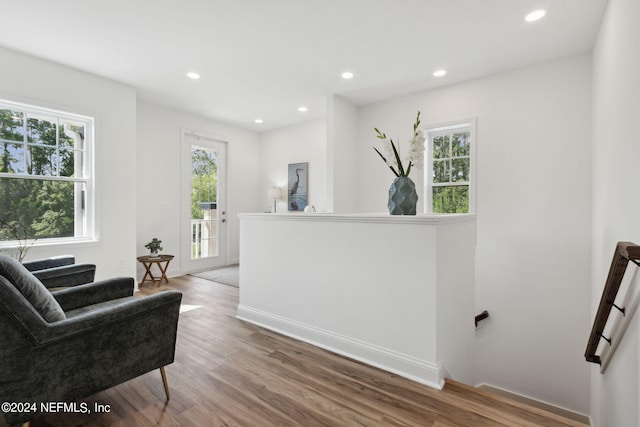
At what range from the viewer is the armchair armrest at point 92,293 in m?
2.04

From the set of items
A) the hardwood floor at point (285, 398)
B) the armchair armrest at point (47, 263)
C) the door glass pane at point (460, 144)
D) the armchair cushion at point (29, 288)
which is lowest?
the hardwood floor at point (285, 398)

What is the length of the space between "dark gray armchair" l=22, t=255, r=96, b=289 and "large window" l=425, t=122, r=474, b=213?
13.0ft

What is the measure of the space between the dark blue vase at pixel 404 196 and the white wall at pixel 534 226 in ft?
6.54

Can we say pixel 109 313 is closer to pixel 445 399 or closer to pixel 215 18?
pixel 445 399

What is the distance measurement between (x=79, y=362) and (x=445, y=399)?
1.98 meters

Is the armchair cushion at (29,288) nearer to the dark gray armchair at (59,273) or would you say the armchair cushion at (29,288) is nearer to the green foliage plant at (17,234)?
the dark gray armchair at (59,273)

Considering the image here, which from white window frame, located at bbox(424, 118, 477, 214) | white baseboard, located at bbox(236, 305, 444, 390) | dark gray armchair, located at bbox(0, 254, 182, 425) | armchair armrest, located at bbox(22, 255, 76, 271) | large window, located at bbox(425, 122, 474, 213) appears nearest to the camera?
dark gray armchair, located at bbox(0, 254, 182, 425)

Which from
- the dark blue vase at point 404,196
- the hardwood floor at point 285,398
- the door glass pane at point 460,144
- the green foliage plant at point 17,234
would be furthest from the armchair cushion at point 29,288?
the door glass pane at point 460,144

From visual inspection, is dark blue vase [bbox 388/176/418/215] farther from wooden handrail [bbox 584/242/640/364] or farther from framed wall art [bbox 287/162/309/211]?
framed wall art [bbox 287/162/309/211]

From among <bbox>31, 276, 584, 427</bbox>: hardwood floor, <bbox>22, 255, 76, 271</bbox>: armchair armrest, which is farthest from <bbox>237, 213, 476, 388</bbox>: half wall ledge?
<bbox>22, 255, 76, 271</bbox>: armchair armrest

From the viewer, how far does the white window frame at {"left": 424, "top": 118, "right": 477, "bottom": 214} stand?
3.87 metres

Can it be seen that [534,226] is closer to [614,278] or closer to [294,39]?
[614,278]

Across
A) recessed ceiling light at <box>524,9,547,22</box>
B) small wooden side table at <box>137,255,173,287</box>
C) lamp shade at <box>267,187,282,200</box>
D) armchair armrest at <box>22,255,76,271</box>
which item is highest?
recessed ceiling light at <box>524,9,547,22</box>

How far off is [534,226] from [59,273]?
15.5 feet
